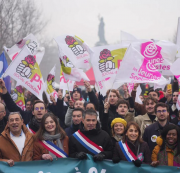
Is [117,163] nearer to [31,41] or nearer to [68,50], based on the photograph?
[68,50]

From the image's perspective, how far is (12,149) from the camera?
508 cm

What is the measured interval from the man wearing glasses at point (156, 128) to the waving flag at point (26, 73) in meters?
2.40

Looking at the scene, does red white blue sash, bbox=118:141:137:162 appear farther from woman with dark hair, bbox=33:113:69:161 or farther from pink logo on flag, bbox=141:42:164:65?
pink logo on flag, bbox=141:42:164:65

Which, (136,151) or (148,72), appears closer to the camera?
(136,151)

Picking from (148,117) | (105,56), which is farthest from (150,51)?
(148,117)

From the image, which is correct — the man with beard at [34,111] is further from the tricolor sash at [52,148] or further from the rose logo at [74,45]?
the rose logo at [74,45]

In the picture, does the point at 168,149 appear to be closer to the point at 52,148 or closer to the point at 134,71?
the point at 52,148

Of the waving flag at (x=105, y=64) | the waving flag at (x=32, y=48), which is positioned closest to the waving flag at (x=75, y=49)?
the waving flag at (x=105, y=64)

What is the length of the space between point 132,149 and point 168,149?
0.51 meters

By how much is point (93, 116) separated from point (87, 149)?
49 cm

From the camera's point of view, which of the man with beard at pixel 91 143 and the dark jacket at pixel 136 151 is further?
the man with beard at pixel 91 143

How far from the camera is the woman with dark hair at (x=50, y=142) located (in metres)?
5.20

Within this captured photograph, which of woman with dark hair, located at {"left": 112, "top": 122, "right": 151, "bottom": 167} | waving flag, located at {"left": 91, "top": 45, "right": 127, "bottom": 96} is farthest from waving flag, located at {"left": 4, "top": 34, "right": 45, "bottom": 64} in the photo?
woman with dark hair, located at {"left": 112, "top": 122, "right": 151, "bottom": 167}

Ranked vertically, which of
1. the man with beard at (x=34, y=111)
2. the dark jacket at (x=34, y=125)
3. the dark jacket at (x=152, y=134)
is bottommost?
the dark jacket at (x=152, y=134)
